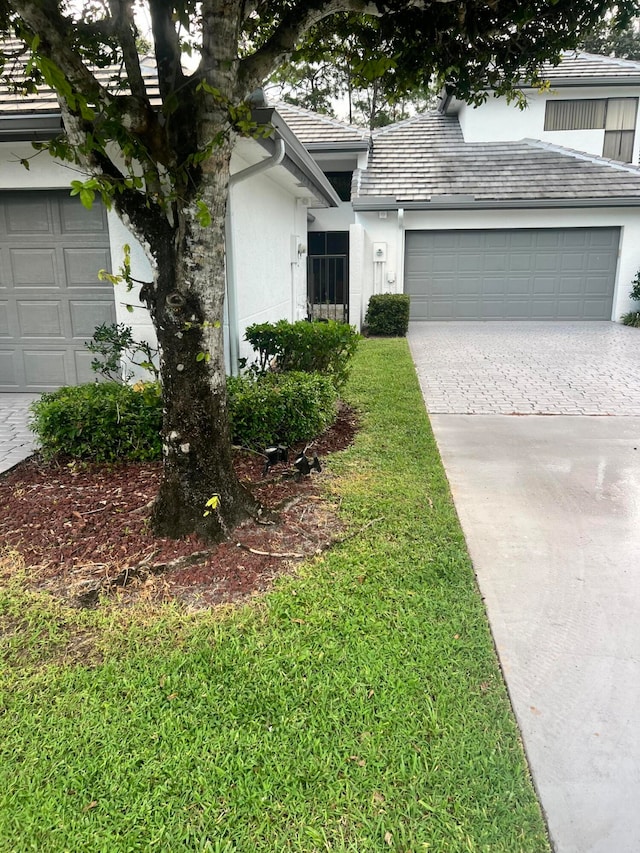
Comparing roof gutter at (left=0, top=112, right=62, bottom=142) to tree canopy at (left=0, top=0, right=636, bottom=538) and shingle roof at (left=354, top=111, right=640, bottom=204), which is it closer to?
tree canopy at (left=0, top=0, right=636, bottom=538)

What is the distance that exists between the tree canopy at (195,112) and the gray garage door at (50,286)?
360 cm

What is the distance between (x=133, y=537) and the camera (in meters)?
4.09

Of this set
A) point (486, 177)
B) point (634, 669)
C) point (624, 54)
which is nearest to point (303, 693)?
point (634, 669)

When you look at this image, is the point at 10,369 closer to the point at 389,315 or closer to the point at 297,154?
the point at 297,154

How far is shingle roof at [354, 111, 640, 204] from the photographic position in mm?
16125

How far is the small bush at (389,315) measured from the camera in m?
14.5

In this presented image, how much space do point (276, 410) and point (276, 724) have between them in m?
3.44

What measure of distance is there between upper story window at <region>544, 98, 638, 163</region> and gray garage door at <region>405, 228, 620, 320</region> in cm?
376

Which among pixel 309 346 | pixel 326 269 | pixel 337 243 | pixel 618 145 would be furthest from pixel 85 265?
pixel 618 145

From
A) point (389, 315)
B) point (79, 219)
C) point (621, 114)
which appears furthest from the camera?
point (621, 114)

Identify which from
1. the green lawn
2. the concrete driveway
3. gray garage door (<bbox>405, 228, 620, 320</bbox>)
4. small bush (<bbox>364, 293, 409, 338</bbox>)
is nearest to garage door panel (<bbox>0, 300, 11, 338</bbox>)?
the green lawn

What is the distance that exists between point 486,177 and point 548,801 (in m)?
17.2

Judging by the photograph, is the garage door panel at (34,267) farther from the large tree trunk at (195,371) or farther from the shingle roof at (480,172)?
the shingle roof at (480,172)

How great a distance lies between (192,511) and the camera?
402cm
